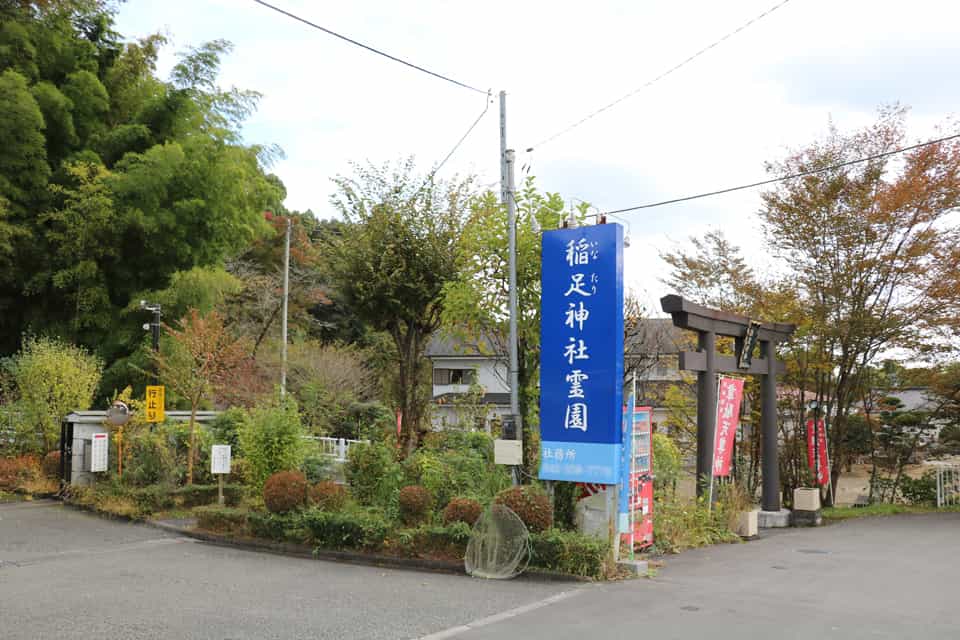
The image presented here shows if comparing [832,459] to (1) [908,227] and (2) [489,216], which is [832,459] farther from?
(2) [489,216]

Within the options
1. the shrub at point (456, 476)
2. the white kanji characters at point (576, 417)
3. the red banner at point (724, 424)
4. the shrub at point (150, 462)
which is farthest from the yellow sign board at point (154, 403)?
the red banner at point (724, 424)

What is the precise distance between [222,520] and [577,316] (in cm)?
576

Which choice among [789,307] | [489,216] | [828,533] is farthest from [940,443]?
[489,216]

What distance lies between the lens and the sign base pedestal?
13.0m

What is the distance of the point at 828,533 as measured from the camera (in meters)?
12.0

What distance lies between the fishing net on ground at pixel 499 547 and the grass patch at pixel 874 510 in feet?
27.9

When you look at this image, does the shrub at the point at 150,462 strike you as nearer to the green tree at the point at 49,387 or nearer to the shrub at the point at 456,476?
the green tree at the point at 49,387

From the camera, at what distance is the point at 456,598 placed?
690cm

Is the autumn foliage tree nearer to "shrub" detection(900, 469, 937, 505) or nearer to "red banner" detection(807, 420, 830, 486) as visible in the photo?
"red banner" detection(807, 420, 830, 486)

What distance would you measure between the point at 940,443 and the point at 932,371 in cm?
258

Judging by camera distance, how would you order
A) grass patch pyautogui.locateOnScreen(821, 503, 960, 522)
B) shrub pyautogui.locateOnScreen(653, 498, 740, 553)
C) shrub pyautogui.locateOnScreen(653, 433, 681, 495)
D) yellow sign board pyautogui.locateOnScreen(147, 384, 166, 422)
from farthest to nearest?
grass patch pyautogui.locateOnScreen(821, 503, 960, 522) < yellow sign board pyautogui.locateOnScreen(147, 384, 166, 422) < shrub pyautogui.locateOnScreen(653, 433, 681, 495) < shrub pyautogui.locateOnScreen(653, 498, 740, 553)

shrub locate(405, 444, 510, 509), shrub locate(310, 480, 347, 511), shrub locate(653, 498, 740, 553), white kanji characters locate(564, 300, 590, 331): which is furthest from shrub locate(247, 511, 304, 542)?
shrub locate(653, 498, 740, 553)

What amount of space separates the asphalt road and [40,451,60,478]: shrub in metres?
5.96

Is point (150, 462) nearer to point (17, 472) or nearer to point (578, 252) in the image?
point (17, 472)
